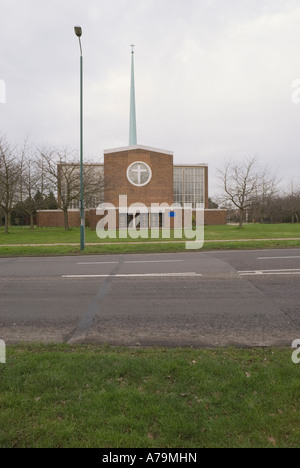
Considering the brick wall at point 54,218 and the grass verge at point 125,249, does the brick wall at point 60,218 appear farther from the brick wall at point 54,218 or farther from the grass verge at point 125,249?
the grass verge at point 125,249

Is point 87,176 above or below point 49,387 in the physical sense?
above

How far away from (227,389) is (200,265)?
22.5ft

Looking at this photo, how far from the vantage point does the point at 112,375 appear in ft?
9.48

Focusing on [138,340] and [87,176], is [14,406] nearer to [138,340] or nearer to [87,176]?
[138,340]

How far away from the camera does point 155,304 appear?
5.46 meters

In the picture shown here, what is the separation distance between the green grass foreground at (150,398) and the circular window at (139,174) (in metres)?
35.7

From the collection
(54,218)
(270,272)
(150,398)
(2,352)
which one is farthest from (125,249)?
(54,218)

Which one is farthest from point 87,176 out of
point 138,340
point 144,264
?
point 138,340

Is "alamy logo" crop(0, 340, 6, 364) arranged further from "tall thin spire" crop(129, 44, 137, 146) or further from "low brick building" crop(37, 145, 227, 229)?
"tall thin spire" crop(129, 44, 137, 146)

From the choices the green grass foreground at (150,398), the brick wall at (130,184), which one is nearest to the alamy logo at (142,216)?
the brick wall at (130,184)

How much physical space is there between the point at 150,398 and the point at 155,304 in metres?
A: 2.97

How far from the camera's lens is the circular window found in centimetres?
3778

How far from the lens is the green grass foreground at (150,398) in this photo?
2.07m

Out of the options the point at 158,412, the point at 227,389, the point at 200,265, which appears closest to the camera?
the point at 158,412
